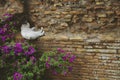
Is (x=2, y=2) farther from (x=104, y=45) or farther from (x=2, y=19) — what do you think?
(x=104, y=45)

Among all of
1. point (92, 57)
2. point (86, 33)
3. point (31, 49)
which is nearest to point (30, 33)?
point (31, 49)

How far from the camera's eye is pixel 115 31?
4.62m

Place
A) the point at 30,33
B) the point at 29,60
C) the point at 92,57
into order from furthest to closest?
the point at 30,33 → the point at 29,60 → the point at 92,57

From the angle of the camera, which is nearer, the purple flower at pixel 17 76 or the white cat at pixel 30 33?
the purple flower at pixel 17 76

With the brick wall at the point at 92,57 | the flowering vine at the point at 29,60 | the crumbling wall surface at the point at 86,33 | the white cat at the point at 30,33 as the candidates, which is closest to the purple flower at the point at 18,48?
the flowering vine at the point at 29,60

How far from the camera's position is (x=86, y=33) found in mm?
4844

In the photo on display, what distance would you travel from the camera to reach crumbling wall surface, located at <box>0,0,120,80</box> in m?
4.59

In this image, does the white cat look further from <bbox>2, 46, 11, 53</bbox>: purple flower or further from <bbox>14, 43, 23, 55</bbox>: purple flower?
<bbox>2, 46, 11, 53</bbox>: purple flower

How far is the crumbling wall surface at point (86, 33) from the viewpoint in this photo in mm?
4594

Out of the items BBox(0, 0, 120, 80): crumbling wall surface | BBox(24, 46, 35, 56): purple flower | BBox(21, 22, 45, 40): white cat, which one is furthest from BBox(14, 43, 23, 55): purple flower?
BBox(0, 0, 120, 80): crumbling wall surface

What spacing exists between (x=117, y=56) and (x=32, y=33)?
170 cm

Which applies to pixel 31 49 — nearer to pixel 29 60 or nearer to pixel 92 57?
pixel 29 60

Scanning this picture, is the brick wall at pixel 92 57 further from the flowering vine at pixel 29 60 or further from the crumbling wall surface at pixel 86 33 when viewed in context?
the flowering vine at pixel 29 60

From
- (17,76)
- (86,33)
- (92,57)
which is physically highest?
(86,33)
